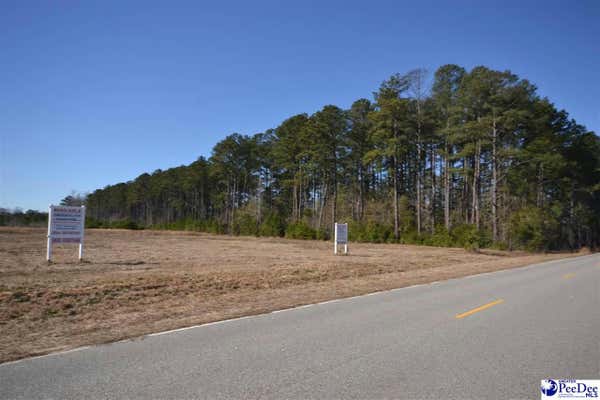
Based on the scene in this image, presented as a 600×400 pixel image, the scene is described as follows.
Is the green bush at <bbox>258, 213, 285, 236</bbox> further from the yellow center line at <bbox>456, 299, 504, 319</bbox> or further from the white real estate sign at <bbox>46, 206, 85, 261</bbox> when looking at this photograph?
the yellow center line at <bbox>456, 299, 504, 319</bbox>

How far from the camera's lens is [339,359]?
5160 millimetres

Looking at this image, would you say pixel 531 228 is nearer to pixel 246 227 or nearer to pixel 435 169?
pixel 435 169

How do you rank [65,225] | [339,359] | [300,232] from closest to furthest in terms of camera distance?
[339,359], [65,225], [300,232]

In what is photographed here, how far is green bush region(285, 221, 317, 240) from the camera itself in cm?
4778

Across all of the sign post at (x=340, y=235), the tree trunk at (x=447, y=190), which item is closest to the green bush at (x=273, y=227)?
the tree trunk at (x=447, y=190)

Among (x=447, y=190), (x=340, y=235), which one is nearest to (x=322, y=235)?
(x=447, y=190)

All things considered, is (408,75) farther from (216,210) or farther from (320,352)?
(216,210)

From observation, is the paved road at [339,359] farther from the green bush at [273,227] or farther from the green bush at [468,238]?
the green bush at [273,227]

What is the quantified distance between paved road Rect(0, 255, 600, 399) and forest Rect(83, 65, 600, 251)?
28361 mm

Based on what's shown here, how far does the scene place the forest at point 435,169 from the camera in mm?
38906

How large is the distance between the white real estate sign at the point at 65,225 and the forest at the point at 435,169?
28.5 meters

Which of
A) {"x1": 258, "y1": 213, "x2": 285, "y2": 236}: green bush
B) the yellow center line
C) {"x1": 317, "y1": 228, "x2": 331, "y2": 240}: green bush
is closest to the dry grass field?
the yellow center line

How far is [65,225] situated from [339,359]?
1570cm

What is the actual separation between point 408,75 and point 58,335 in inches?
1708
